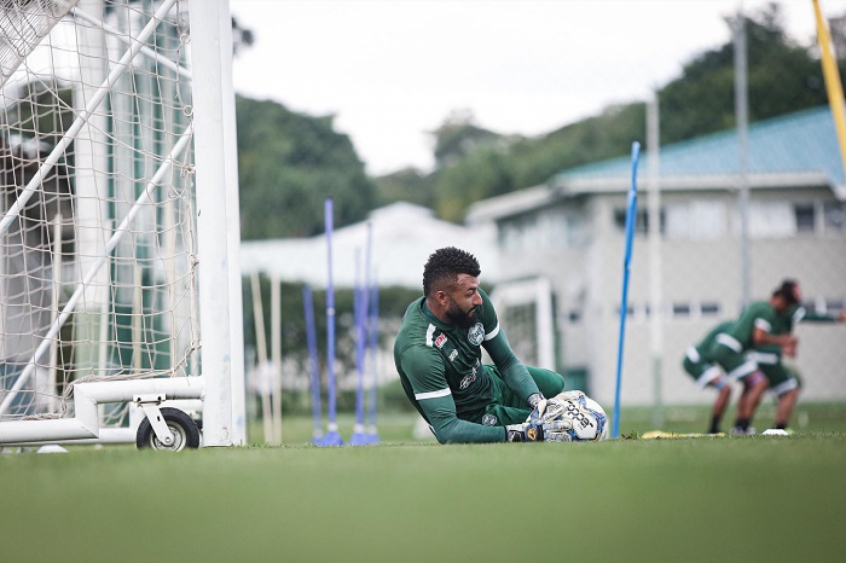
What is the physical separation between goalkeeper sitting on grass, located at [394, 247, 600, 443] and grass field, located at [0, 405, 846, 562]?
1.24 metres

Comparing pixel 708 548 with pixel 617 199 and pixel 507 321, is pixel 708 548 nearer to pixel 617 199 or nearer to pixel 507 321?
pixel 507 321

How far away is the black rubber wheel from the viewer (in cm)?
706

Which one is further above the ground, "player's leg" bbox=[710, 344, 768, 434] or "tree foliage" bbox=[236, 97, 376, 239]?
"tree foliage" bbox=[236, 97, 376, 239]

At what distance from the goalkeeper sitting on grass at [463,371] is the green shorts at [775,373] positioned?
906 cm

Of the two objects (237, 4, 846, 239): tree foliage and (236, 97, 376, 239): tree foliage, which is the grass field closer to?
(237, 4, 846, 239): tree foliage

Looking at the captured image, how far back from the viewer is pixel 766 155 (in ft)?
115

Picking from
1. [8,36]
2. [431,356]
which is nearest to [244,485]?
[431,356]

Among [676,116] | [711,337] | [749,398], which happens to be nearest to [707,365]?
[711,337]

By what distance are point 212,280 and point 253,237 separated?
4382cm

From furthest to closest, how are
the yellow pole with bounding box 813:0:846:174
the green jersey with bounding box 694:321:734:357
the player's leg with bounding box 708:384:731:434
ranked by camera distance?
the green jersey with bounding box 694:321:734:357, the player's leg with bounding box 708:384:731:434, the yellow pole with bounding box 813:0:846:174

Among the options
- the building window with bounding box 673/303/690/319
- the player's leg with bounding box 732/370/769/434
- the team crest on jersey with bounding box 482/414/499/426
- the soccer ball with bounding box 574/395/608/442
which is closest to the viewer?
the soccer ball with bounding box 574/395/608/442

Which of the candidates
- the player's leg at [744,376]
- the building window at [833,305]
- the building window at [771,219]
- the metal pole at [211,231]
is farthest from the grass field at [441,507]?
the building window at [771,219]

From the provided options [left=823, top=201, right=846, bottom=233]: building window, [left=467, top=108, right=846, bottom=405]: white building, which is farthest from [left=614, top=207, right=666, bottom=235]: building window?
[left=823, top=201, right=846, bottom=233]: building window

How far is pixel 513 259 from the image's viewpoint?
38.2 m
